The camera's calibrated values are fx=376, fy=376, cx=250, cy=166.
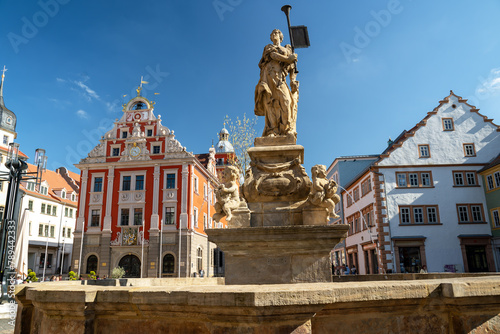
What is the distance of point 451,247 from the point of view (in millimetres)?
29047

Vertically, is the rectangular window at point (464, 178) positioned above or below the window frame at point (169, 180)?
below

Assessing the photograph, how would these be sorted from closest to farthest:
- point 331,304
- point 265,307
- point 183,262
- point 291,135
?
point 265,307 < point 331,304 < point 291,135 < point 183,262

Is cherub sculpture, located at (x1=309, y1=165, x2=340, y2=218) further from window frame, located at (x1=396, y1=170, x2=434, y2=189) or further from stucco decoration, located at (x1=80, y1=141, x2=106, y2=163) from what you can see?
stucco decoration, located at (x1=80, y1=141, x2=106, y2=163)

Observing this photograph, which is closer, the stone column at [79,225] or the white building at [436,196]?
the white building at [436,196]

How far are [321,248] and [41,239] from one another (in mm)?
47603

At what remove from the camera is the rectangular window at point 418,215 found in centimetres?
2992

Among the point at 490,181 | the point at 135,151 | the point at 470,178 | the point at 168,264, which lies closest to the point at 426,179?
the point at 470,178

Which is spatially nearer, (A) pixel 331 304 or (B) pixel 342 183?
(A) pixel 331 304

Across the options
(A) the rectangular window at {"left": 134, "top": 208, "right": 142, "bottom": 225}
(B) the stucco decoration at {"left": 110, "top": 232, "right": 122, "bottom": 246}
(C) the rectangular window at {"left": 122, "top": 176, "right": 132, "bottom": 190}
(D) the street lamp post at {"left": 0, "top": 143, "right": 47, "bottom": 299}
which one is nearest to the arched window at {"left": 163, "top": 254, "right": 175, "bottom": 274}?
(A) the rectangular window at {"left": 134, "top": 208, "right": 142, "bottom": 225}

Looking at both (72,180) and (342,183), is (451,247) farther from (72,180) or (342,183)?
(72,180)

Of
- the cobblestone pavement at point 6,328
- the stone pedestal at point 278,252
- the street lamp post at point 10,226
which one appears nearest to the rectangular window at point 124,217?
the street lamp post at point 10,226

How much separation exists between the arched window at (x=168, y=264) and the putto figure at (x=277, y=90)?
100ft

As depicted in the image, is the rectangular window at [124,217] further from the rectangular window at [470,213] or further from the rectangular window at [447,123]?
the rectangular window at [447,123]

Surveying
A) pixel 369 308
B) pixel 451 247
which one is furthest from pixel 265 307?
pixel 451 247
